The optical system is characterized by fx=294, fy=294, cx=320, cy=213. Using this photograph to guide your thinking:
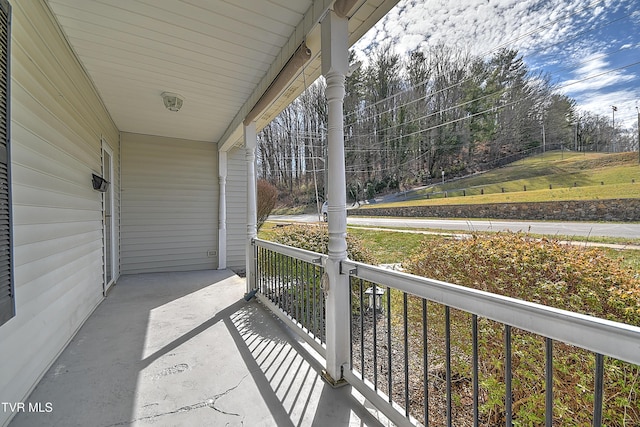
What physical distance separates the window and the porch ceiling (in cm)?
81

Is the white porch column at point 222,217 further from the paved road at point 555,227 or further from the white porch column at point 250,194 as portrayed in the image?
the paved road at point 555,227

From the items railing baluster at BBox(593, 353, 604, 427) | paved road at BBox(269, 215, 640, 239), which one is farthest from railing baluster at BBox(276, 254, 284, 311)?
railing baluster at BBox(593, 353, 604, 427)

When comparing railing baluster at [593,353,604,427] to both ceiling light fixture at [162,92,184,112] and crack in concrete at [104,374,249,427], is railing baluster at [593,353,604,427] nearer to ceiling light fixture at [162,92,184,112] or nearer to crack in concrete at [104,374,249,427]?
crack in concrete at [104,374,249,427]

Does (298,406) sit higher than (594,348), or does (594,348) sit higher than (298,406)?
(594,348)

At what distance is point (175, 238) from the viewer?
221 inches

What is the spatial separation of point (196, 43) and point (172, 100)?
1376mm

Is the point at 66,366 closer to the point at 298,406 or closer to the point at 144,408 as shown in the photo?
the point at 144,408

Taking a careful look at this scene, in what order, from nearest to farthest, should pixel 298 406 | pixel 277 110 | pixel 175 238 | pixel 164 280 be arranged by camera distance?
pixel 298 406, pixel 277 110, pixel 164 280, pixel 175 238

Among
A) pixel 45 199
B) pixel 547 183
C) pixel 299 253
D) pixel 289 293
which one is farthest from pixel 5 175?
pixel 547 183

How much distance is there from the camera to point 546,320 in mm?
875

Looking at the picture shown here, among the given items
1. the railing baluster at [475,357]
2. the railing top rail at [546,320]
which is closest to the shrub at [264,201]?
the railing top rail at [546,320]

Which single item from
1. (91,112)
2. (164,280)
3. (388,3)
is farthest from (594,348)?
(164,280)

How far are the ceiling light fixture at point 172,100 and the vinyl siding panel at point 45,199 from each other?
754mm

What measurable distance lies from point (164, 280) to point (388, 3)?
4.93 m
